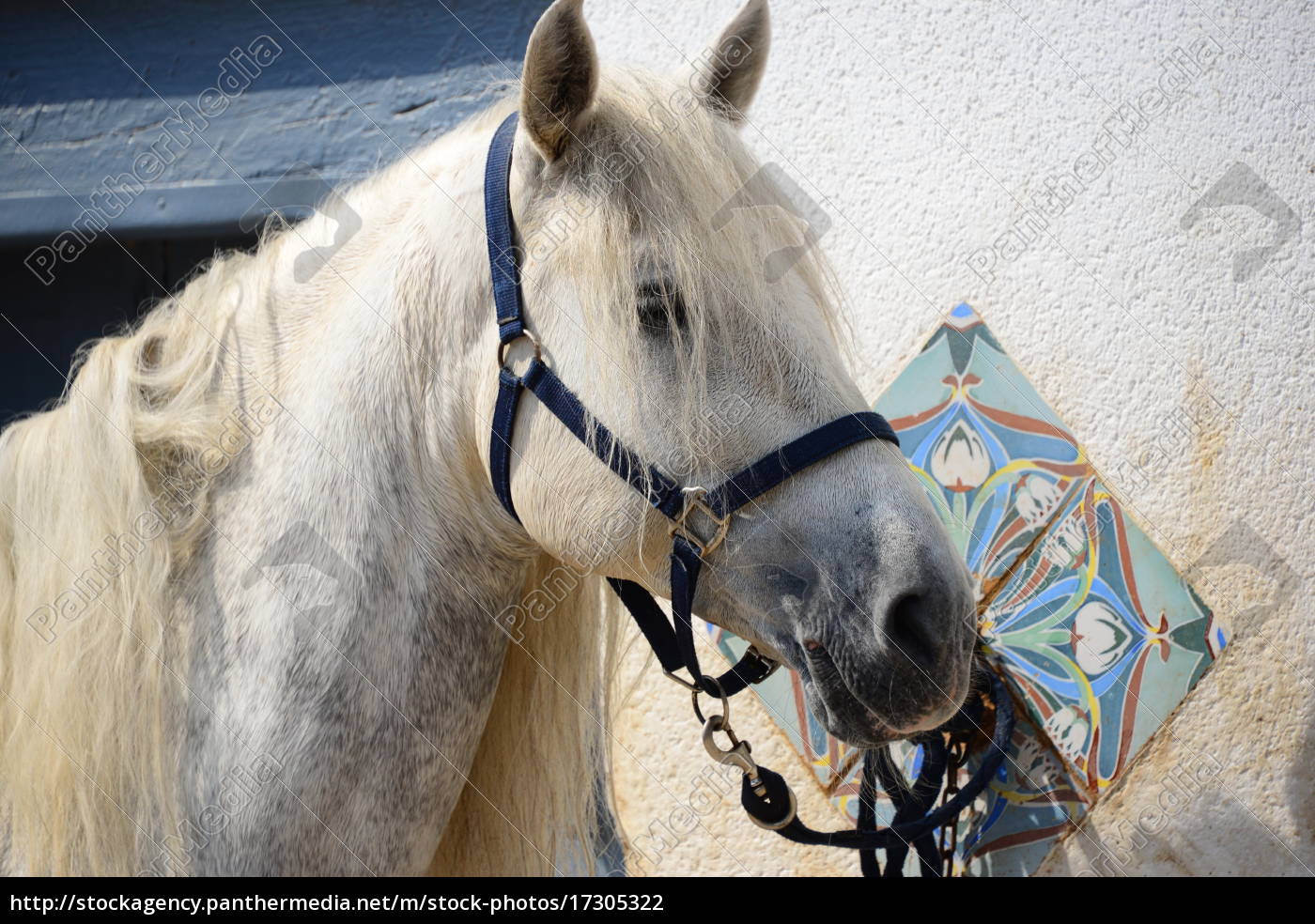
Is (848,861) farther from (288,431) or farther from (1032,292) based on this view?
(288,431)

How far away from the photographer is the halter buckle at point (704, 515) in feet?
3.29

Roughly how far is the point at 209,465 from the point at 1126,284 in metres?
1.61

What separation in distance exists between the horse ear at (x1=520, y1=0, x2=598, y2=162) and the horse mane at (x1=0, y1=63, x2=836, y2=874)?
3cm

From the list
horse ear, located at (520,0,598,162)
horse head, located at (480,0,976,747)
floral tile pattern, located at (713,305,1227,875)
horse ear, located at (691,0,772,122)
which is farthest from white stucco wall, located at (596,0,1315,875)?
horse ear, located at (520,0,598,162)

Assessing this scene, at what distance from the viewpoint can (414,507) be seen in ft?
3.63

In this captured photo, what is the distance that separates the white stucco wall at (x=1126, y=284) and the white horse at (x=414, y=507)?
0.78 metres

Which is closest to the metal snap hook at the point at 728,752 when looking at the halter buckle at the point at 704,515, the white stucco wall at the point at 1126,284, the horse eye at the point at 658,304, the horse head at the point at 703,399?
the horse head at the point at 703,399

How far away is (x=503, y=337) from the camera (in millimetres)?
1049

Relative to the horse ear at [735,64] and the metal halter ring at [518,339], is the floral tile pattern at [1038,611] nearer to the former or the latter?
the horse ear at [735,64]

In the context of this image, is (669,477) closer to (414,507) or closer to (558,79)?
(414,507)

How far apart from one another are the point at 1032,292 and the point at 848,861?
118cm

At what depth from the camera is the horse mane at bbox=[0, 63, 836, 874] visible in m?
1.02

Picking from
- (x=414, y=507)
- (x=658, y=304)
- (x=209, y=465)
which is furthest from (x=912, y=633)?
(x=209, y=465)
